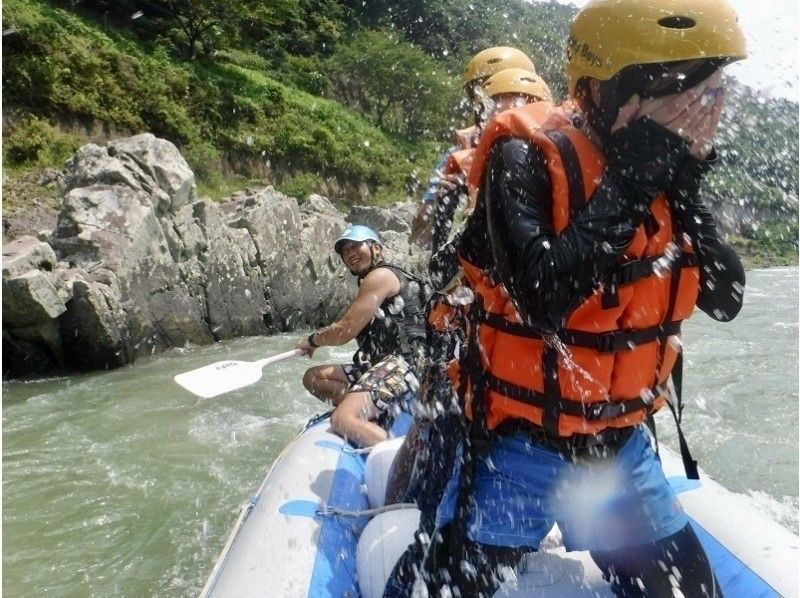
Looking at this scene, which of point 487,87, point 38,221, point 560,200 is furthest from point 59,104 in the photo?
point 560,200

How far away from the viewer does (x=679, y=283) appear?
5.05 ft

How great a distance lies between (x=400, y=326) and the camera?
389cm

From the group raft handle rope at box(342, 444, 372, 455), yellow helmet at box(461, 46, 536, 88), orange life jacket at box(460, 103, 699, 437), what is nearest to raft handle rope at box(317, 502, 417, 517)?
raft handle rope at box(342, 444, 372, 455)

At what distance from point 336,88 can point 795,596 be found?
26986 millimetres

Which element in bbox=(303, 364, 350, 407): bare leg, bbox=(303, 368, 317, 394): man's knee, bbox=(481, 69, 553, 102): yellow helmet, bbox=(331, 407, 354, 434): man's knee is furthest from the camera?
bbox=(303, 368, 317, 394): man's knee

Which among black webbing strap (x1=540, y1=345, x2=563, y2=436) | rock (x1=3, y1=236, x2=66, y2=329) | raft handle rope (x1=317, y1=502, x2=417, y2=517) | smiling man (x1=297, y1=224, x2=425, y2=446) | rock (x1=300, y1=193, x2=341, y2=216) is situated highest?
black webbing strap (x1=540, y1=345, x2=563, y2=436)

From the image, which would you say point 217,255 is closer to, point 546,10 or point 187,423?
point 187,423

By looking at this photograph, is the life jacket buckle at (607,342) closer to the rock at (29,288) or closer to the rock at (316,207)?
the rock at (29,288)

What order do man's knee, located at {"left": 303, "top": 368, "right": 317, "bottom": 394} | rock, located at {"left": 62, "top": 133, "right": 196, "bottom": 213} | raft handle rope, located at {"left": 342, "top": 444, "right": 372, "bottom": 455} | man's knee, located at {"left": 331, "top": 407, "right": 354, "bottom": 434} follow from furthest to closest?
1. rock, located at {"left": 62, "top": 133, "right": 196, "bottom": 213}
2. man's knee, located at {"left": 303, "top": 368, "right": 317, "bottom": 394}
3. man's knee, located at {"left": 331, "top": 407, "right": 354, "bottom": 434}
4. raft handle rope, located at {"left": 342, "top": 444, "right": 372, "bottom": 455}

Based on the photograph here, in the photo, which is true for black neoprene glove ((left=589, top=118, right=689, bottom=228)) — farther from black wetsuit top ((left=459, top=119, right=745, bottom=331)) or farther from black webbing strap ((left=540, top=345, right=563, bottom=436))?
black webbing strap ((left=540, top=345, right=563, bottom=436))

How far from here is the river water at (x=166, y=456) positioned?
3.74 metres

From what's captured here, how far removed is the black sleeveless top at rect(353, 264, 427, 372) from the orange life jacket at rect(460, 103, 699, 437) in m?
2.21

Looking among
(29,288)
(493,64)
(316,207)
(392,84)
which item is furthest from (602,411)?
(392,84)

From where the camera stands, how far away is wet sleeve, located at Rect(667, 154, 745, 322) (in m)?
1.46
